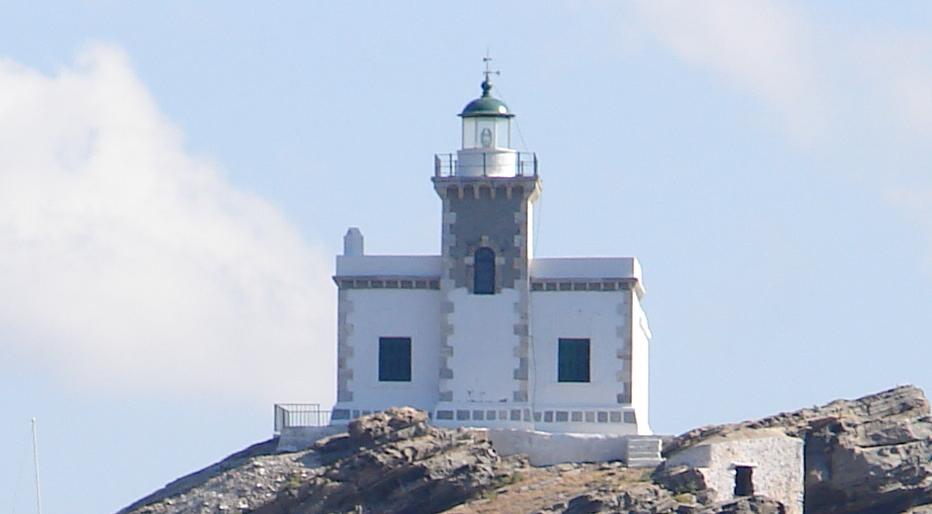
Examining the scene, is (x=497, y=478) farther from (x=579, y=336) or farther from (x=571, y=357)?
(x=579, y=336)

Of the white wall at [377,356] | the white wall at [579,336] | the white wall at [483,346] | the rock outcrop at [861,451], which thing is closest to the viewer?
the rock outcrop at [861,451]

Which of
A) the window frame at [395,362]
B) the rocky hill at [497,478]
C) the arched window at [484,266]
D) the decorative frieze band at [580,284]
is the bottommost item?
the rocky hill at [497,478]

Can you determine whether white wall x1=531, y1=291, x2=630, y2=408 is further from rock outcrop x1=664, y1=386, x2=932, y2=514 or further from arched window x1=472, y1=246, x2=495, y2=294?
Answer: rock outcrop x1=664, y1=386, x2=932, y2=514

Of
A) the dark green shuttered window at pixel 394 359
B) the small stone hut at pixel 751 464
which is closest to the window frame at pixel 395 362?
the dark green shuttered window at pixel 394 359

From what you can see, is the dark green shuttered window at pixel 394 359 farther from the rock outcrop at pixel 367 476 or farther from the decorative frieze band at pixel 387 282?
the rock outcrop at pixel 367 476

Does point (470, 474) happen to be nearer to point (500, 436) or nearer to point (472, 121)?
point (500, 436)

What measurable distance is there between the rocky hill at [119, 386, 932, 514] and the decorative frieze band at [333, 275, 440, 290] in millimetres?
3271

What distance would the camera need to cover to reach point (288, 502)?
234 ft

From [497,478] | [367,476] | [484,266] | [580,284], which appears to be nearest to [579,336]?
[580,284]

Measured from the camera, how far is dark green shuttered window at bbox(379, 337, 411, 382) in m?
75.1

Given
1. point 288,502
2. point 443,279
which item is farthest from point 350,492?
point 443,279

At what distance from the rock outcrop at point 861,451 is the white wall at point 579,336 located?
2.16 metres

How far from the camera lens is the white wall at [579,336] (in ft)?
245

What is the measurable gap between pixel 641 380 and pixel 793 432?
3.54 metres
